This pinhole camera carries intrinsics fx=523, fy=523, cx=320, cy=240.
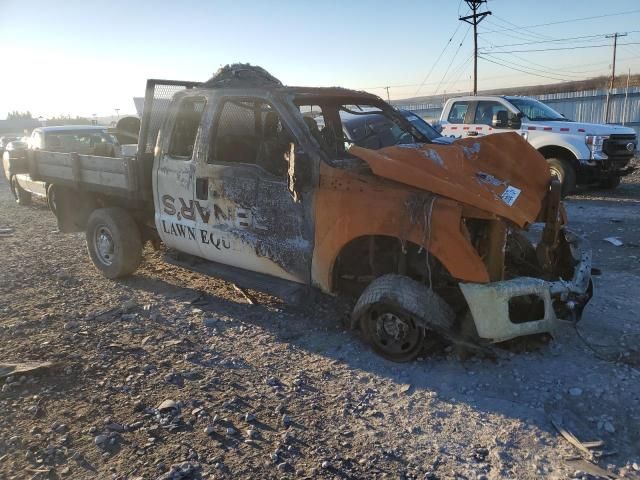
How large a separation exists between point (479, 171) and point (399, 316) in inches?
45.0

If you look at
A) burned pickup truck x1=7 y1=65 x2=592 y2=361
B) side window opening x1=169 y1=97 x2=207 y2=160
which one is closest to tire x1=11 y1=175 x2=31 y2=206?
burned pickup truck x1=7 y1=65 x2=592 y2=361

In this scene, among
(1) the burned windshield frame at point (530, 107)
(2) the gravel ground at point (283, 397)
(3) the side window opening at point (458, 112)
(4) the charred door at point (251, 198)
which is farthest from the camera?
(3) the side window opening at point (458, 112)

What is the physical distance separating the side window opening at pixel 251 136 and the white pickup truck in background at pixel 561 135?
641 centimetres

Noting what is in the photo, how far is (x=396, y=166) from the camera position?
338 centimetres

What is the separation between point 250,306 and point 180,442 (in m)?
2.08

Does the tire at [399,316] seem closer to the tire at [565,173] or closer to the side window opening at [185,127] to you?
the side window opening at [185,127]

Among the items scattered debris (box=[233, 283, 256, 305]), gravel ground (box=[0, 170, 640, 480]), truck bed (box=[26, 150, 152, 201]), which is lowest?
gravel ground (box=[0, 170, 640, 480])

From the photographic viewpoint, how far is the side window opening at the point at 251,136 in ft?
13.5

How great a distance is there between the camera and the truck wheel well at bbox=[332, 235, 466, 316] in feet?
12.0

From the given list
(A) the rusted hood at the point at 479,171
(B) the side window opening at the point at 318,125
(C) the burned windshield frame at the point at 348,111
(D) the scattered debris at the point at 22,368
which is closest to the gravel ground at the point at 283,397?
(D) the scattered debris at the point at 22,368

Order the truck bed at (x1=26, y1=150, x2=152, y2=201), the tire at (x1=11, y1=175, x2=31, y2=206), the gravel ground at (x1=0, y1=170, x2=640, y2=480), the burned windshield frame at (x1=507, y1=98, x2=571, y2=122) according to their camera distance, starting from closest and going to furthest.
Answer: the gravel ground at (x1=0, y1=170, x2=640, y2=480) < the truck bed at (x1=26, y1=150, x2=152, y2=201) < the burned windshield frame at (x1=507, y1=98, x2=571, y2=122) < the tire at (x1=11, y1=175, x2=31, y2=206)

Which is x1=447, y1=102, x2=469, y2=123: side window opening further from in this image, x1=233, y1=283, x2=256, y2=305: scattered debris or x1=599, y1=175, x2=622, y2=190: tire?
x1=233, y1=283, x2=256, y2=305: scattered debris

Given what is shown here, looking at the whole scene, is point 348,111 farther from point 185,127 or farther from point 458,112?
point 458,112

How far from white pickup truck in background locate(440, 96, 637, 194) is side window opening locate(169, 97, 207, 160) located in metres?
6.69
